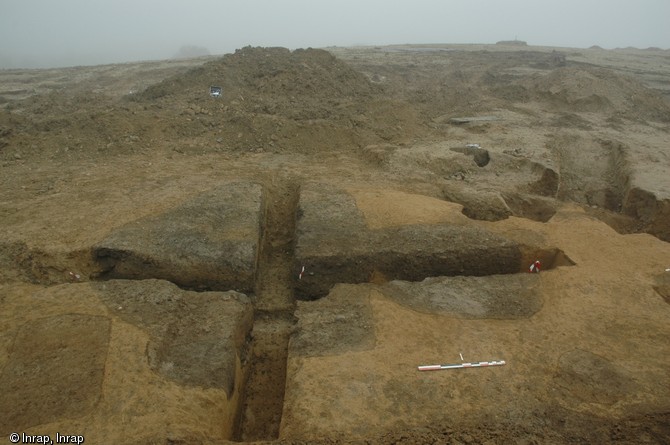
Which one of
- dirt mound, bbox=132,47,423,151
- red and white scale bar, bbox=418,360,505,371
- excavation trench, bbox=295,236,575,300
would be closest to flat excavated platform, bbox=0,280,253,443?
excavation trench, bbox=295,236,575,300

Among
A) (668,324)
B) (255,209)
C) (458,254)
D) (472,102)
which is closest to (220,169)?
(255,209)

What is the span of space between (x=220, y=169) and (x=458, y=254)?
4.27 metres

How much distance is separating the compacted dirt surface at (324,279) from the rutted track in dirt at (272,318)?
0.03 meters

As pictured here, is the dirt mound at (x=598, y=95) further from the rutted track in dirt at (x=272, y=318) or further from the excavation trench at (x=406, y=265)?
the rutted track in dirt at (x=272, y=318)

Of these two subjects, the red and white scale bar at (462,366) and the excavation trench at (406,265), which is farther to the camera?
the excavation trench at (406,265)

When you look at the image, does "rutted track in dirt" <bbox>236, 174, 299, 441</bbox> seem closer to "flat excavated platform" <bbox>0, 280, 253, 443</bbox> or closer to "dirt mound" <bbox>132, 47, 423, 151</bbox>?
"flat excavated platform" <bbox>0, 280, 253, 443</bbox>

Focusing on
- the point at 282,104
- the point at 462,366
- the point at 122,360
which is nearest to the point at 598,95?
the point at 282,104

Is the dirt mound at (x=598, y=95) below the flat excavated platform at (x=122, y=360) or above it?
above

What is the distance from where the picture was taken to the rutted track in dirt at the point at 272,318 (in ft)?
13.3

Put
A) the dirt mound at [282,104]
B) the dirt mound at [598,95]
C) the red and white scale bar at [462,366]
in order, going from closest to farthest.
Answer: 1. the red and white scale bar at [462,366]
2. the dirt mound at [282,104]
3. the dirt mound at [598,95]

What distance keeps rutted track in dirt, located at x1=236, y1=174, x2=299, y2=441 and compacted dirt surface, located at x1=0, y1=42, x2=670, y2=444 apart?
0.03 meters

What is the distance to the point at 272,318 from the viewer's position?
512 centimetres

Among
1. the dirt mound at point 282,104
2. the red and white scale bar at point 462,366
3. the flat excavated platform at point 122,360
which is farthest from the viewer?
the dirt mound at point 282,104

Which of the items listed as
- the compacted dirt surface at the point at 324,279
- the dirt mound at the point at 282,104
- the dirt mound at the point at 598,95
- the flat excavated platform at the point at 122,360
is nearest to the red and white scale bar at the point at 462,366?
the compacted dirt surface at the point at 324,279
